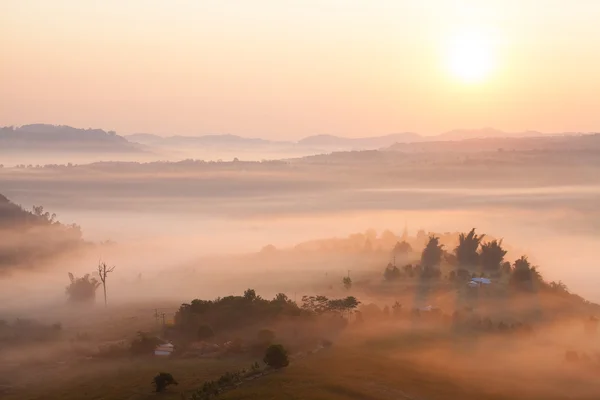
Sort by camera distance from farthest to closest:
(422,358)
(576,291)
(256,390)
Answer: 1. (576,291)
2. (422,358)
3. (256,390)

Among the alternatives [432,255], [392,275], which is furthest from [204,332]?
[432,255]

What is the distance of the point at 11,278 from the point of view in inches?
6919

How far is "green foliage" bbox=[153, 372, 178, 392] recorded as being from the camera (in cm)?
6794

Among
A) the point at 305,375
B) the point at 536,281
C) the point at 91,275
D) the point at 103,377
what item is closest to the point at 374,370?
the point at 305,375

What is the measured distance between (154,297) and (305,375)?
254 feet

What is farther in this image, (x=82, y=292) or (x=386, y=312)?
(x=82, y=292)

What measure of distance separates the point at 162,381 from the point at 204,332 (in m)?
24.6

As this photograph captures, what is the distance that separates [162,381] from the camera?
68.1m

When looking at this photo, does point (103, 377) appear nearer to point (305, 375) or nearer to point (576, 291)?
point (305, 375)

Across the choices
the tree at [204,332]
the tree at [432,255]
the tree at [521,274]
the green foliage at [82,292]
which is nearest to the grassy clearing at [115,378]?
the tree at [204,332]

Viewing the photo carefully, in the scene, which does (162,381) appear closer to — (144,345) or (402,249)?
(144,345)

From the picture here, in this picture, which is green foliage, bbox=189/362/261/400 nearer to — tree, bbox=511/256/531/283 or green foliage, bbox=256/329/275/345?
green foliage, bbox=256/329/275/345

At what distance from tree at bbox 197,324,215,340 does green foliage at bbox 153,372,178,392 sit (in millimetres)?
23627

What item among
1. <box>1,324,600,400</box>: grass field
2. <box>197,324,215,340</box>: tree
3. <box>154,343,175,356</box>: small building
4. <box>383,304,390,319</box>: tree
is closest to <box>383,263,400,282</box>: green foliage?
<box>383,304,390,319</box>: tree
